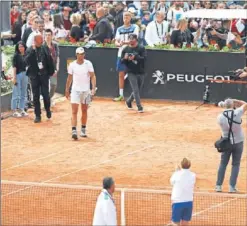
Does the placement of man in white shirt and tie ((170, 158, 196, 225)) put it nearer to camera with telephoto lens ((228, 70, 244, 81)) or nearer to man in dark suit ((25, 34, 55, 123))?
man in dark suit ((25, 34, 55, 123))

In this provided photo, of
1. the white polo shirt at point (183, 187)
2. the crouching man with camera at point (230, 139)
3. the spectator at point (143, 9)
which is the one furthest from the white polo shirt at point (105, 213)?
the spectator at point (143, 9)

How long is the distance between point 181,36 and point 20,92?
5.72m

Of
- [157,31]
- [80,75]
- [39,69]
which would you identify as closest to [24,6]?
[157,31]

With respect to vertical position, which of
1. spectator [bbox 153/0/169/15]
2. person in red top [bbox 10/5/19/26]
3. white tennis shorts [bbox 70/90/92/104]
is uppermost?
spectator [bbox 153/0/169/15]

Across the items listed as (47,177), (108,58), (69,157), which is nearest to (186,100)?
(108,58)

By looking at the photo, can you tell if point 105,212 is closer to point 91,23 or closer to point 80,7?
point 91,23

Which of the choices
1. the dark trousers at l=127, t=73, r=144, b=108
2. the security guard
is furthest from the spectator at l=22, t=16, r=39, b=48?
the security guard

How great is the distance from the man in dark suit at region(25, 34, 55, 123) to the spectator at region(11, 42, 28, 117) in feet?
1.75

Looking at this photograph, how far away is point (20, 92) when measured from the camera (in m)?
24.2

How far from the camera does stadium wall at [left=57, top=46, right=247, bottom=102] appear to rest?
26.1 metres

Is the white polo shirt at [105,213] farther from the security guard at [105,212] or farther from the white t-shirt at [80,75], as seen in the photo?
the white t-shirt at [80,75]

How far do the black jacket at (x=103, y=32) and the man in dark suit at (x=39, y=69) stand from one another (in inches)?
187

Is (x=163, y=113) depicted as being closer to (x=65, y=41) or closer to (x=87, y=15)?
(x=65, y=41)

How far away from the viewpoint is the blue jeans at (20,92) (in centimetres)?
2416
